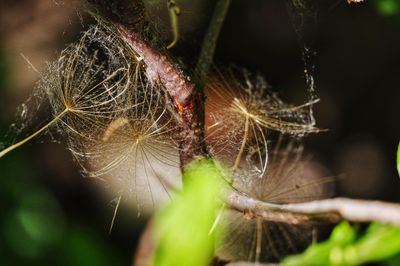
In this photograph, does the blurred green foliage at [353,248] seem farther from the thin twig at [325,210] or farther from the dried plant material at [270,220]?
the dried plant material at [270,220]

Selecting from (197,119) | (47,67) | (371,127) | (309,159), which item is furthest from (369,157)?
(47,67)

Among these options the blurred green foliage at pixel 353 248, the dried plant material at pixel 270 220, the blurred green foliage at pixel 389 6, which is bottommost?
the dried plant material at pixel 270 220

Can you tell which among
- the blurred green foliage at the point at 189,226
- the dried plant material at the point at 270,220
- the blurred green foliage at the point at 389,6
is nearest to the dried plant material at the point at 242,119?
the dried plant material at the point at 270,220

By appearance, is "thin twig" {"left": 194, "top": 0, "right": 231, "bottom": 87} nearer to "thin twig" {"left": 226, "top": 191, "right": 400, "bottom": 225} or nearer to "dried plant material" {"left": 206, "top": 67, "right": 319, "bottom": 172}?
"dried plant material" {"left": 206, "top": 67, "right": 319, "bottom": 172}

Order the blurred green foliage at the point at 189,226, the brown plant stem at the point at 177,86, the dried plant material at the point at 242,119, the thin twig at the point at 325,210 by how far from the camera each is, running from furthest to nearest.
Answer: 1. the dried plant material at the point at 242,119
2. the brown plant stem at the point at 177,86
3. the thin twig at the point at 325,210
4. the blurred green foliage at the point at 189,226

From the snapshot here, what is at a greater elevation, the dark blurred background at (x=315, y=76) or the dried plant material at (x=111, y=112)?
the dried plant material at (x=111, y=112)

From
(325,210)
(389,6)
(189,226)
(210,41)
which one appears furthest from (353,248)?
(389,6)
